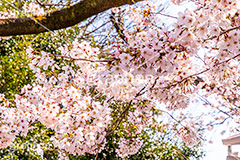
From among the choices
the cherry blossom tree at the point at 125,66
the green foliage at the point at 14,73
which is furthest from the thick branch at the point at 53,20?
the green foliage at the point at 14,73

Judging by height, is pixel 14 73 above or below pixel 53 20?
above

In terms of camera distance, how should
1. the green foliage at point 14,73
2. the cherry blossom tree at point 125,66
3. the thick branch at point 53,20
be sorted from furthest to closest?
the green foliage at point 14,73
the thick branch at point 53,20
the cherry blossom tree at point 125,66

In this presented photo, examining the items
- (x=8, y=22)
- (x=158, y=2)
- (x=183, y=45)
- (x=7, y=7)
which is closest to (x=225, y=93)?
(x=158, y=2)

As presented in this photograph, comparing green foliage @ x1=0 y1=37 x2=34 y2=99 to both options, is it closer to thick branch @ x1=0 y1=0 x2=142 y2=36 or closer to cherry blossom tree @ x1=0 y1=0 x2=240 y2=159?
cherry blossom tree @ x1=0 y1=0 x2=240 y2=159

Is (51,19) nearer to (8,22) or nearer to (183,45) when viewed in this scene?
(8,22)

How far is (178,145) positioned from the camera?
20.0ft

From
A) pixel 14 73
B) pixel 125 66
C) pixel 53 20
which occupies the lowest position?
pixel 125 66

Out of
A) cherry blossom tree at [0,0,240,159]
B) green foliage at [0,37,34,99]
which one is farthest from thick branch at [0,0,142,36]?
green foliage at [0,37,34,99]

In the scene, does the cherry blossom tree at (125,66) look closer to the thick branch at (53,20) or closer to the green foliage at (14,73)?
the thick branch at (53,20)

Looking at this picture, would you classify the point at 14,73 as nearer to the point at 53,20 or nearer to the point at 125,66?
the point at 53,20

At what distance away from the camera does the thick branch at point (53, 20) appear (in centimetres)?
225

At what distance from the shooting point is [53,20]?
2.31m

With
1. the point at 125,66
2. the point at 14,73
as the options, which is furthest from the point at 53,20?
the point at 14,73

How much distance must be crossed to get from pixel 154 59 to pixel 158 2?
4311 millimetres
